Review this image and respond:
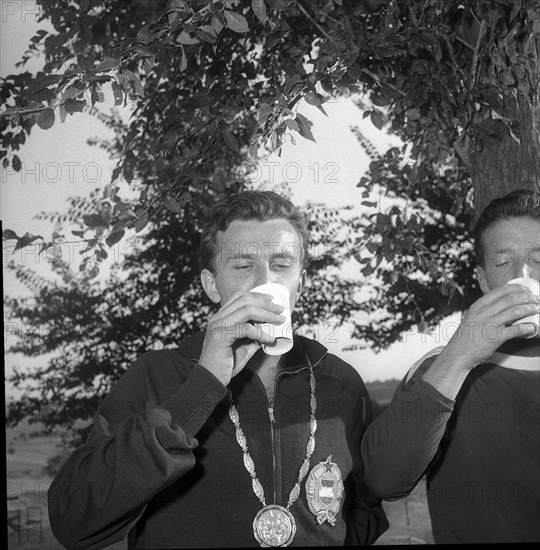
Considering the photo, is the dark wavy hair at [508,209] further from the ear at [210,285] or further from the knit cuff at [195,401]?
the knit cuff at [195,401]

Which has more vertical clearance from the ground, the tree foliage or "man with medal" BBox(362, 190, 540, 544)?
the tree foliage

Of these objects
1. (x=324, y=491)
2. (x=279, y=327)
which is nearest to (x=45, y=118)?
(x=279, y=327)

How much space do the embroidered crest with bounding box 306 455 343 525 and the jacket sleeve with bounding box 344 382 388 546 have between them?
0.19ft

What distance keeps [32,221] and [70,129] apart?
24 centimetres

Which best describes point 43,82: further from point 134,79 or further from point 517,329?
point 517,329

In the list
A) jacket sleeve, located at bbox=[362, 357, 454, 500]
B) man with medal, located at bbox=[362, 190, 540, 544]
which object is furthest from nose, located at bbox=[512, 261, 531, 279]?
jacket sleeve, located at bbox=[362, 357, 454, 500]

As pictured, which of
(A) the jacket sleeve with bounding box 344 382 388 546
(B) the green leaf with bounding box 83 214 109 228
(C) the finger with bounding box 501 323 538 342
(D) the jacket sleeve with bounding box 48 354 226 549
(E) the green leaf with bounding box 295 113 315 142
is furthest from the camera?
(B) the green leaf with bounding box 83 214 109 228

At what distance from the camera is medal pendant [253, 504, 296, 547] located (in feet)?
4.70

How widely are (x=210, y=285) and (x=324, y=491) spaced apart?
0.47 metres

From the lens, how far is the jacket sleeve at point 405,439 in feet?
4.45

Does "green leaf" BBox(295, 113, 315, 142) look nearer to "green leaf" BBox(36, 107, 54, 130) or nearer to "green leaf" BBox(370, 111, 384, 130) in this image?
"green leaf" BBox(370, 111, 384, 130)

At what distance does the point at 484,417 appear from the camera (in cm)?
156

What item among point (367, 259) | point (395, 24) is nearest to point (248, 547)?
point (367, 259)

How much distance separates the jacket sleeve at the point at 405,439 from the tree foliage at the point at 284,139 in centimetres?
56
